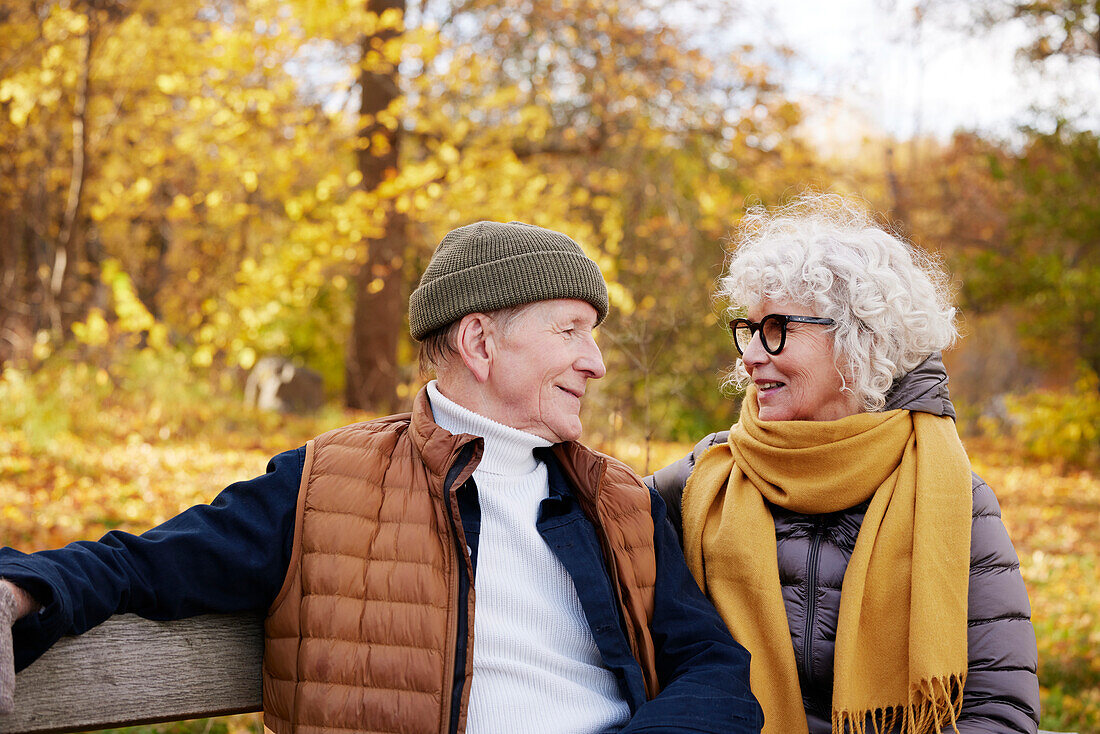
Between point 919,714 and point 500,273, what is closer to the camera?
point 919,714

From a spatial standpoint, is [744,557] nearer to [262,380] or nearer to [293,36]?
[293,36]

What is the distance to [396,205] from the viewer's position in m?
6.84

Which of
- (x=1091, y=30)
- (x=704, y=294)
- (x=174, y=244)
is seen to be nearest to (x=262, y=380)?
(x=174, y=244)

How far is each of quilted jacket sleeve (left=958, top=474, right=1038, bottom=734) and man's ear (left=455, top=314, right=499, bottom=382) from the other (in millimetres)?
1179

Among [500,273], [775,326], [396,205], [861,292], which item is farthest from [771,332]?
[396,205]

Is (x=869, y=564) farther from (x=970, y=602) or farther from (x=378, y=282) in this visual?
(x=378, y=282)

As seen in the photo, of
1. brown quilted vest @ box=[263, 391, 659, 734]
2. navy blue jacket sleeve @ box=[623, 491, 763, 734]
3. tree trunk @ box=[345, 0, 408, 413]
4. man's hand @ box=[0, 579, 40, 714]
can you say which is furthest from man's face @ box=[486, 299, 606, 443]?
tree trunk @ box=[345, 0, 408, 413]

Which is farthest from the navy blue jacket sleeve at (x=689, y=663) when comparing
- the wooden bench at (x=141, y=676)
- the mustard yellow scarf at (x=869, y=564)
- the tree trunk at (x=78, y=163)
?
the tree trunk at (x=78, y=163)

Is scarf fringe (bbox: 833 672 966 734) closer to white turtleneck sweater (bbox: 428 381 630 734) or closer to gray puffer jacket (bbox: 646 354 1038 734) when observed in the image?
gray puffer jacket (bbox: 646 354 1038 734)

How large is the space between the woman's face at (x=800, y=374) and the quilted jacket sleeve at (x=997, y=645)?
450 mm

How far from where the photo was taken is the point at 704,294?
358 inches

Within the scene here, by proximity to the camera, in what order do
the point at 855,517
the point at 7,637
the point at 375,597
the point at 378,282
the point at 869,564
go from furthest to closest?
the point at 378,282 < the point at 855,517 < the point at 869,564 < the point at 375,597 < the point at 7,637

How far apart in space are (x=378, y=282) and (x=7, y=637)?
21.7ft

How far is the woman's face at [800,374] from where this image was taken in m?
2.36
